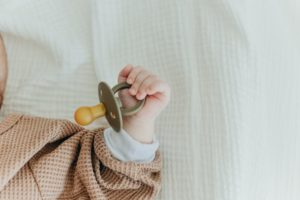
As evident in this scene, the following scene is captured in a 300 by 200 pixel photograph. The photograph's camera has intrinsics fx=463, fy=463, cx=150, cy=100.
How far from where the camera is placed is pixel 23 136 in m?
0.88

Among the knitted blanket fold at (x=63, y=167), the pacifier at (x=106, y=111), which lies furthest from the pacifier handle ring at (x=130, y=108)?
the knitted blanket fold at (x=63, y=167)

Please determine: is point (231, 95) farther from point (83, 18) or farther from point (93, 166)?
point (83, 18)

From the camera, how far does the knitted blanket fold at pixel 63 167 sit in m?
0.82

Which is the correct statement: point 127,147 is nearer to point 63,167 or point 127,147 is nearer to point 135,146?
point 135,146

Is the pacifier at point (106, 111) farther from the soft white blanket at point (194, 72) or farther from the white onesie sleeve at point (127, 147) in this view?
the soft white blanket at point (194, 72)

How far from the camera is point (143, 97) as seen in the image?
792 millimetres

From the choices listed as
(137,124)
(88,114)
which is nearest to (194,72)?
(137,124)

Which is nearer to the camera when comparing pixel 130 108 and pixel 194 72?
pixel 130 108

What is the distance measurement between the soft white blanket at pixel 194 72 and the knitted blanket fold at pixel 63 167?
0.10m

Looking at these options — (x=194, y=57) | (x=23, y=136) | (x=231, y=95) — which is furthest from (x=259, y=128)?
(x=23, y=136)

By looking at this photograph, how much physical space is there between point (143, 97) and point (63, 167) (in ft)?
0.67

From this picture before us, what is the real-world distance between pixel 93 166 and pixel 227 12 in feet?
1.38

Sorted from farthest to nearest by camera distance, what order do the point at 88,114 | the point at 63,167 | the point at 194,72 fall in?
the point at 194,72, the point at 63,167, the point at 88,114

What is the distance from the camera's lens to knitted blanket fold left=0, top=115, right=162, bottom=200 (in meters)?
0.82
